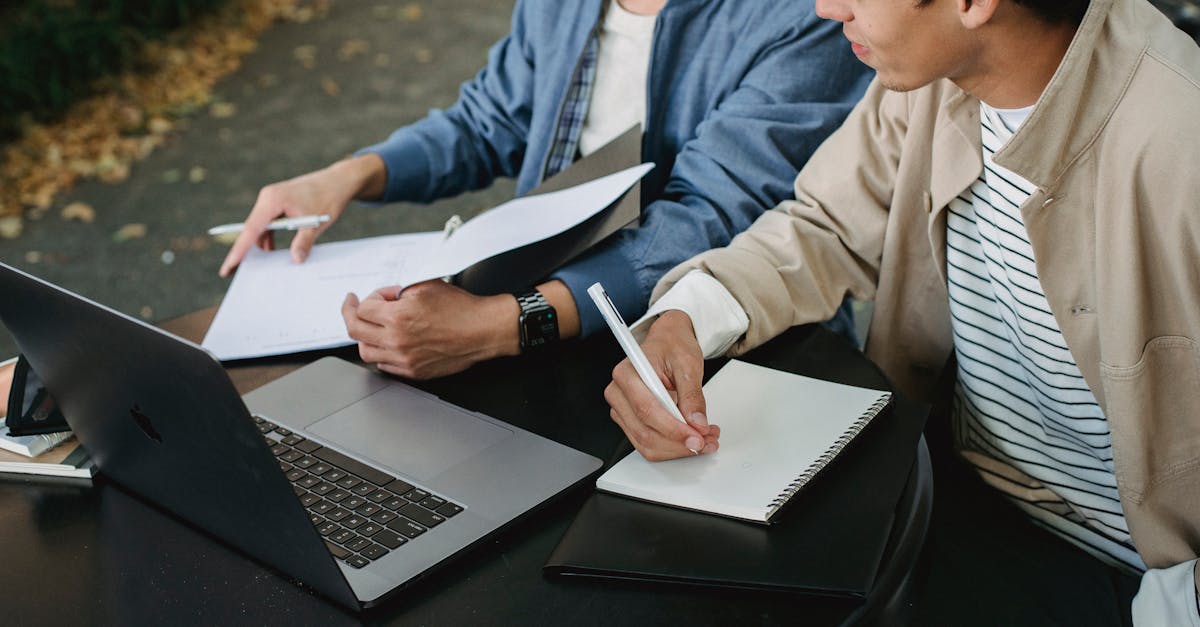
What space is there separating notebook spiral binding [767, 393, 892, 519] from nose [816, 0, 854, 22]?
0.44m

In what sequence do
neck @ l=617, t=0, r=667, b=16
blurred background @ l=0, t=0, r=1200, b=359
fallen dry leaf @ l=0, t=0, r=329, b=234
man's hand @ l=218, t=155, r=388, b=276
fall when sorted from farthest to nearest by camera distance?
fallen dry leaf @ l=0, t=0, r=329, b=234 → blurred background @ l=0, t=0, r=1200, b=359 → neck @ l=617, t=0, r=667, b=16 → man's hand @ l=218, t=155, r=388, b=276

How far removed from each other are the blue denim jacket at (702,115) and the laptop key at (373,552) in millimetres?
512

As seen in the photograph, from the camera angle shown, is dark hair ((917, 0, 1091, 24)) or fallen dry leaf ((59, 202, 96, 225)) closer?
dark hair ((917, 0, 1091, 24))

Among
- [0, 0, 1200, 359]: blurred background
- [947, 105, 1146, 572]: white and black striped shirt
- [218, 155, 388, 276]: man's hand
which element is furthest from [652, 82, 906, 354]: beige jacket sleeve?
[0, 0, 1200, 359]: blurred background

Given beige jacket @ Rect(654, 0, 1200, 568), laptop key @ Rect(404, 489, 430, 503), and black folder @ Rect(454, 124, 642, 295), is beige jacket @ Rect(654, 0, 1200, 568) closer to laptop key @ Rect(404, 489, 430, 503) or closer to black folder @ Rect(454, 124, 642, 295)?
black folder @ Rect(454, 124, 642, 295)

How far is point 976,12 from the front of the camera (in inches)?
49.1

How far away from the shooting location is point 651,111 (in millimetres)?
1896

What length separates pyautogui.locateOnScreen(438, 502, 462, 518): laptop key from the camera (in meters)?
1.16

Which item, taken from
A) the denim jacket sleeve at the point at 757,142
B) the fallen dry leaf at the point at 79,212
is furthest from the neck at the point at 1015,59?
the fallen dry leaf at the point at 79,212

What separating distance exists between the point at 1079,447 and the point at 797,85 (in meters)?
0.68

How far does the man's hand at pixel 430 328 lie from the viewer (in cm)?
142

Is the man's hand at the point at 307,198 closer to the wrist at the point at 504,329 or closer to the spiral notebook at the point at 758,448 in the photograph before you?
the wrist at the point at 504,329

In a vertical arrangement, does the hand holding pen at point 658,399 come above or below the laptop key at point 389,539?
above

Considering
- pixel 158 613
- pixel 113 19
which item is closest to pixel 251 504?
pixel 158 613
